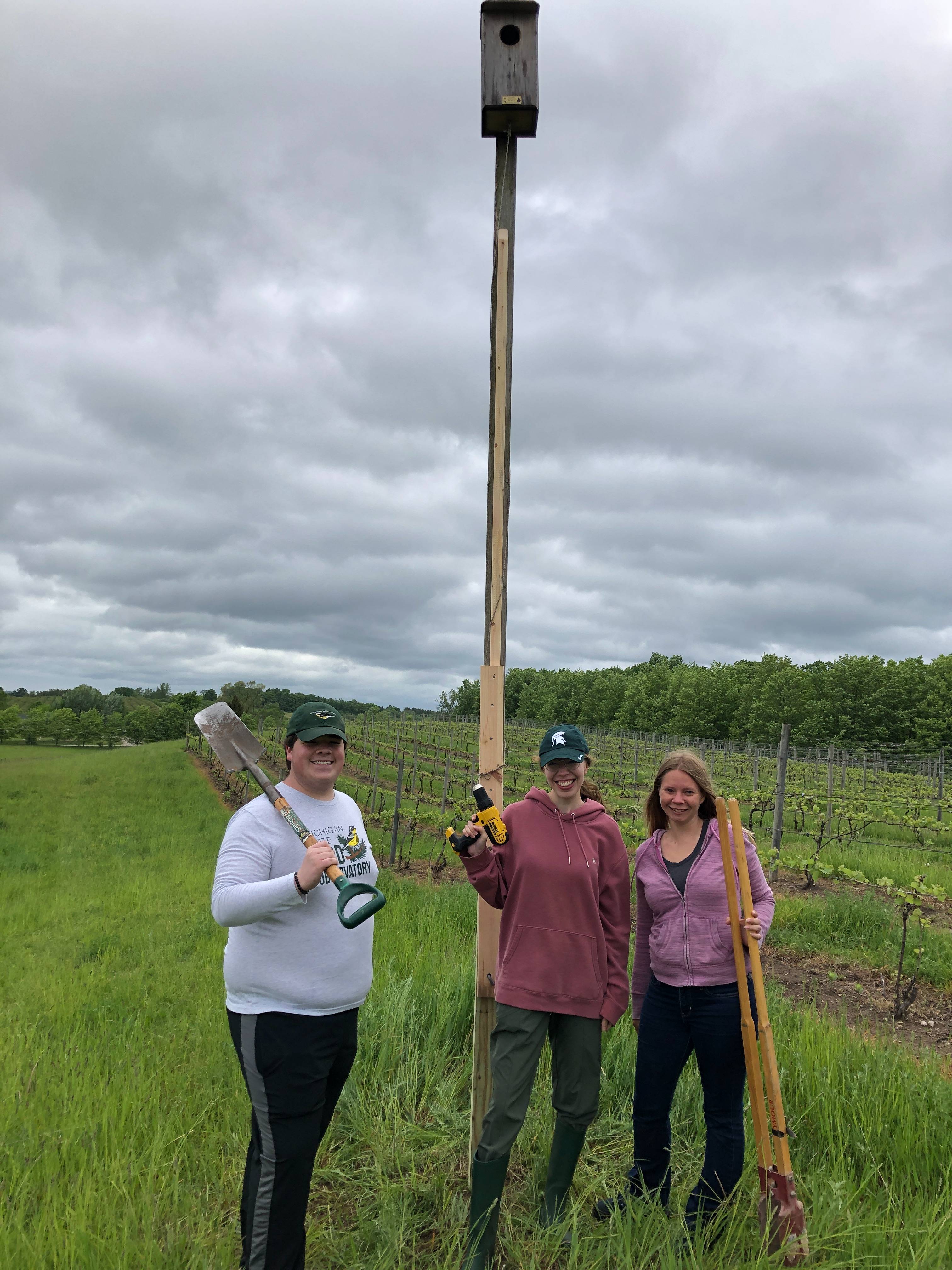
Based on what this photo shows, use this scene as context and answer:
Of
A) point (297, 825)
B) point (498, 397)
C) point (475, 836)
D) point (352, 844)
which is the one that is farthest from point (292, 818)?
point (498, 397)

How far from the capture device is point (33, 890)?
10.1 metres

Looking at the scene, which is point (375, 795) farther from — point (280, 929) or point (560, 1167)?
point (280, 929)

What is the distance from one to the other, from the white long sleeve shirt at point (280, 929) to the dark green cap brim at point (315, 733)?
0.21m

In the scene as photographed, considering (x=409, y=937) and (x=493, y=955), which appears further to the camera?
(x=409, y=937)

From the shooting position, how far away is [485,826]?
2.41m

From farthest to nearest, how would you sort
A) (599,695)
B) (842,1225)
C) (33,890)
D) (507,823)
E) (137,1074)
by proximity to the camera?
(599,695)
(33,890)
(137,1074)
(507,823)
(842,1225)

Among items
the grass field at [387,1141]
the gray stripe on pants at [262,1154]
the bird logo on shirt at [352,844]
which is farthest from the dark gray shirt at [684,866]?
the gray stripe on pants at [262,1154]

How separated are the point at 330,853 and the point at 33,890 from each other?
10.5 metres

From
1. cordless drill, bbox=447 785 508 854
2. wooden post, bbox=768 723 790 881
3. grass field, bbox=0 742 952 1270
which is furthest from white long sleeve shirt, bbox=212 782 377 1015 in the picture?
wooden post, bbox=768 723 790 881

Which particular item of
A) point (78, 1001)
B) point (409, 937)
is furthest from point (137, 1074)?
point (409, 937)

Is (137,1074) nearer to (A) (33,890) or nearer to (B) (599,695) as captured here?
(A) (33,890)

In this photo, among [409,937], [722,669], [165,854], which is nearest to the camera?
[409,937]

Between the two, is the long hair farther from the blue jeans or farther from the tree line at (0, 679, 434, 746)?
the tree line at (0, 679, 434, 746)

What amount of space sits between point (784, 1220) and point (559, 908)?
1.11 m
